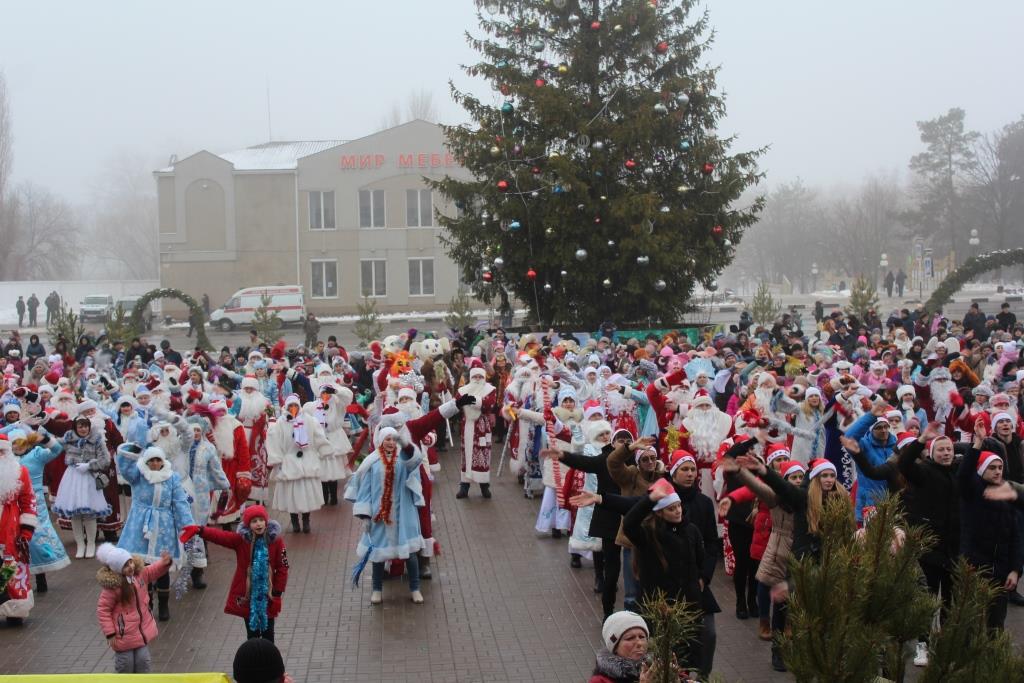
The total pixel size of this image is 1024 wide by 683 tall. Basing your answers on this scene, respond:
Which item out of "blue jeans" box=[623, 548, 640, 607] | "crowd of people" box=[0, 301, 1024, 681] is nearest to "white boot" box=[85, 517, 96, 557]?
"crowd of people" box=[0, 301, 1024, 681]

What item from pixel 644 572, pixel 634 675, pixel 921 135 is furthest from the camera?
pixel 921 135

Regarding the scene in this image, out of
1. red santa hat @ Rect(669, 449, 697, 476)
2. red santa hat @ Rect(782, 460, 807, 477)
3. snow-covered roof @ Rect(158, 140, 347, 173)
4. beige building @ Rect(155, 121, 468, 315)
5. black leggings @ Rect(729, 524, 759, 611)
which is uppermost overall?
snow-covered roof @ Rect(158, 140, 347, 173)

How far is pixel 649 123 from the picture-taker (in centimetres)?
2723

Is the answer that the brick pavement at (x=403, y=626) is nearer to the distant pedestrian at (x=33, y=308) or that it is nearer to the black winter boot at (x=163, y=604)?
the black winter boot at (x=163, y=604)

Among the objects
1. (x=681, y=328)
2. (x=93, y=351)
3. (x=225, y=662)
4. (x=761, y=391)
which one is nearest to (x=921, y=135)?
(x=681, y=328)

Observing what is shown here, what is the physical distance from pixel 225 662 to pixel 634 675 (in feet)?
14.9

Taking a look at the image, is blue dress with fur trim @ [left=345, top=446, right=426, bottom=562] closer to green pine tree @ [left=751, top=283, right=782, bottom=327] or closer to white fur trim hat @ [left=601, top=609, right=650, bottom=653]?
white fur trim hat @ [left=601, top=609, right=650, bottom=653]

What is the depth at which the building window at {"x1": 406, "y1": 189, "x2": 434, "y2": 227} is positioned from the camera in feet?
178

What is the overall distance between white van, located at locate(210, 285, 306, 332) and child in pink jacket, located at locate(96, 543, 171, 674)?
42036 mm

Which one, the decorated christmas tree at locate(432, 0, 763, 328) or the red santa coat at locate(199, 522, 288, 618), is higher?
the decorated christmas tree at locate(432, 0, 763, 328)

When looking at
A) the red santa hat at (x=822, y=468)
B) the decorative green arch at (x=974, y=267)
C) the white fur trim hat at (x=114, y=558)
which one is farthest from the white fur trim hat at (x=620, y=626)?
the decorative green arch at (x=974, y=267)

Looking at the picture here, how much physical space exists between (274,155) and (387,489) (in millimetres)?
49091

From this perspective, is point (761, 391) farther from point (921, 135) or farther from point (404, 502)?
point (921, 135)

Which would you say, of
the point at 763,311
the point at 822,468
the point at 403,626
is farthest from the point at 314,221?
the point at 822,468
